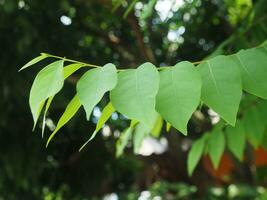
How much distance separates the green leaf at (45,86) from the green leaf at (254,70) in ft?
1.14

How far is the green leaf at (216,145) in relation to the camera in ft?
5.75

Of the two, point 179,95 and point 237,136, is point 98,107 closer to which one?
point 237,136

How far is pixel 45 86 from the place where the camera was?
95cm

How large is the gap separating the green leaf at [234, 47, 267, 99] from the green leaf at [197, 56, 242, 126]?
0.03 meters

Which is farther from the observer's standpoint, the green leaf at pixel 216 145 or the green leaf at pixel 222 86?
the green leaf at pixel 216 145

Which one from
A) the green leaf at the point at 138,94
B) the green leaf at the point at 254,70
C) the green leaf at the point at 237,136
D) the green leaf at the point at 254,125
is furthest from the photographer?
the green leaf at the point at 237,136

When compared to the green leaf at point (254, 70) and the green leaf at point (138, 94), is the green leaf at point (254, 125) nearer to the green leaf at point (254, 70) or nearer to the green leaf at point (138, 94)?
the green leaf at point (254, 70)

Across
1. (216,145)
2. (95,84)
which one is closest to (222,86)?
(95,84)

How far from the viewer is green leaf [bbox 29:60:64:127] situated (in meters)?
0.93

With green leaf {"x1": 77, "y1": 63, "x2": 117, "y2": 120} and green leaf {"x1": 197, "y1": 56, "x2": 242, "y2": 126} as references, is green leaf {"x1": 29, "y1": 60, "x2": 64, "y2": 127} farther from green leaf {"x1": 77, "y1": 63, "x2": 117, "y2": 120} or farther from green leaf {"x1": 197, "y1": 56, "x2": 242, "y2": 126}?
green leaf {"x1": 197, "y1": 56, "x2": 242, "y2": 126}

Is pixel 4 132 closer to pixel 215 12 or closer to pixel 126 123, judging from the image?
pixel 126 123

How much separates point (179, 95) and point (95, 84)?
15 centimetres

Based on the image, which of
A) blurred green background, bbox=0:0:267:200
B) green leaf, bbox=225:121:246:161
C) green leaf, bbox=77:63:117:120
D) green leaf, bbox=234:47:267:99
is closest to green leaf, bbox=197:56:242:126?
green leaf, bbox=234:47:267:99

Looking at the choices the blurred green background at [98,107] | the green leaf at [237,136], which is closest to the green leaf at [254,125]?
the green leaf at [237,136]
